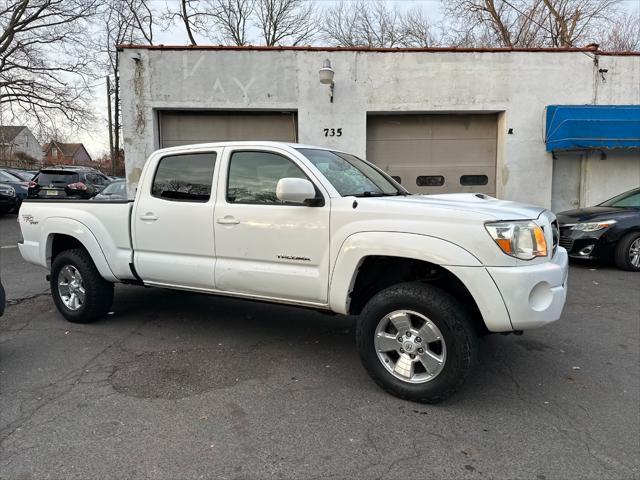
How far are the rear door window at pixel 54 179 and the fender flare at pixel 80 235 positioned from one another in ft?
33.4

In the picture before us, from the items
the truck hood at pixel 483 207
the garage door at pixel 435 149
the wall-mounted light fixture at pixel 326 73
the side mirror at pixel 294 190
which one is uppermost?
the wall-mounted light fixture at pixel 326 73

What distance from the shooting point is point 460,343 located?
307 cm

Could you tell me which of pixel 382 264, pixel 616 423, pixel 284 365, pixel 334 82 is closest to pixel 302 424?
pixel 284 365

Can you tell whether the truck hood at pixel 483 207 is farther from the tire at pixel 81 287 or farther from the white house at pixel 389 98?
the white house at pixel 389 98

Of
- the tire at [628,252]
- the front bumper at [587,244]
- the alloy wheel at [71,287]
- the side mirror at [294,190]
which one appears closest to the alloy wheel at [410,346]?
the side mirror at [294,190]

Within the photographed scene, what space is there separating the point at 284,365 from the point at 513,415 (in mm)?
1793

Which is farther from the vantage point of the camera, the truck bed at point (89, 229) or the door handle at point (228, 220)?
the truck bed at point (89, 229)

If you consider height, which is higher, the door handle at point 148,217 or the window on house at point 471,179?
the window on house at point 471,179

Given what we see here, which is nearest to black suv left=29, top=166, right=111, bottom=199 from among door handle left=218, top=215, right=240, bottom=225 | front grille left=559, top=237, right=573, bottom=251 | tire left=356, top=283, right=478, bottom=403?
door handle left=218, top=215, right=240, bottom=225

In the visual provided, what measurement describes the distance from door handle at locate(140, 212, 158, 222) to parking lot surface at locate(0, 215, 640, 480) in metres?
1.18

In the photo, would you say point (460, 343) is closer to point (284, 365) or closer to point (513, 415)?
point (513, 415)

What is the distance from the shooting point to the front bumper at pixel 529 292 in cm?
297

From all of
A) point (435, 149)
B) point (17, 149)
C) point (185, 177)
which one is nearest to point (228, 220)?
point (185, 177)

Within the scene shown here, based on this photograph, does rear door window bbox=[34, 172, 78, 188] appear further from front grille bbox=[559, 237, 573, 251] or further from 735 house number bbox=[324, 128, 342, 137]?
front grille bbox=[559, 237, 573, 251]
